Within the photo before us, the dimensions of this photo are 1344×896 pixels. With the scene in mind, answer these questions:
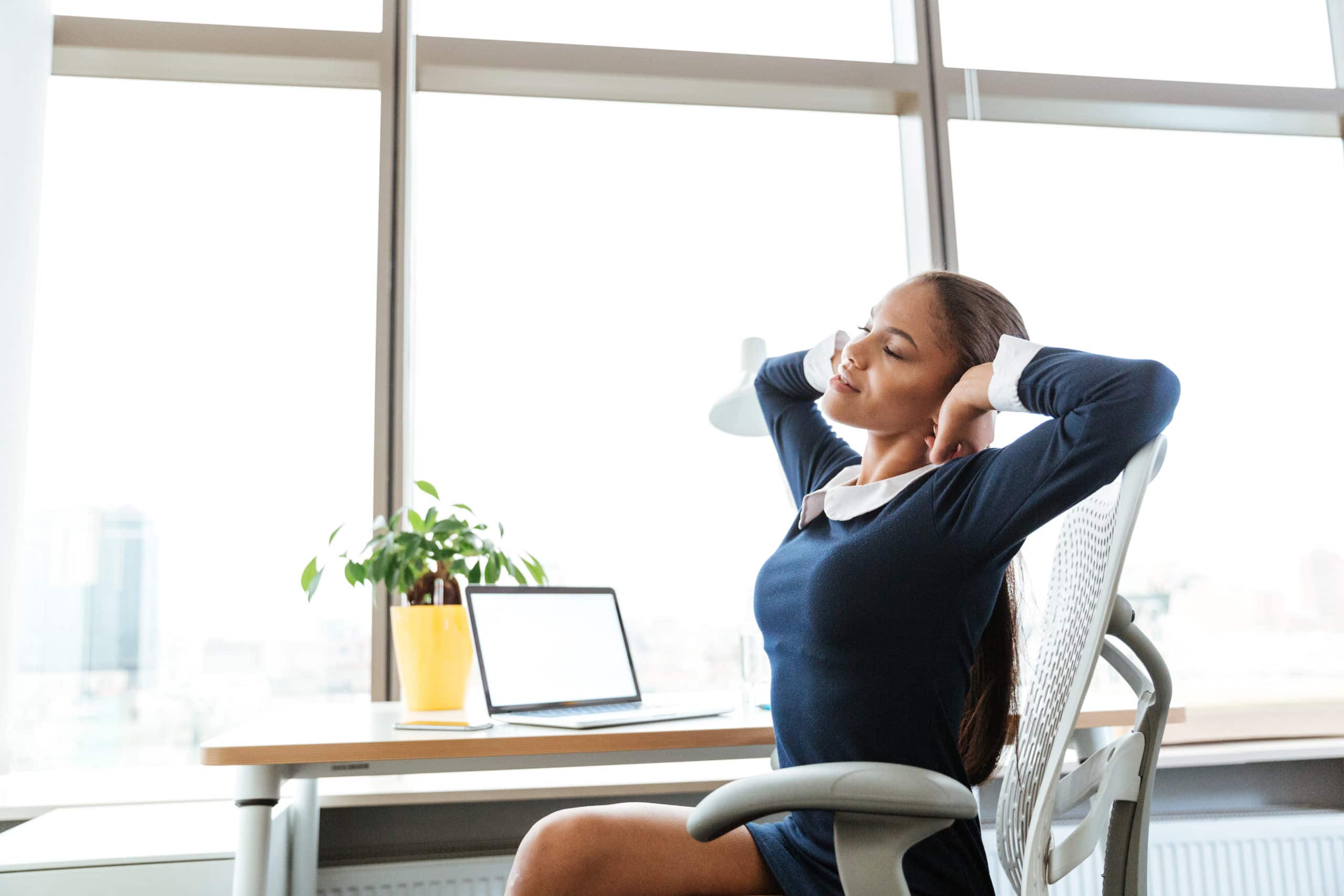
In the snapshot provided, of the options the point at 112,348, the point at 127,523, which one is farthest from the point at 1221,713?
the point at 112,348

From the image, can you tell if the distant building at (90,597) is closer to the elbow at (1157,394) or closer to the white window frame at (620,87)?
the white window frame at (620,87)

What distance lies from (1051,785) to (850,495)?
46 cm

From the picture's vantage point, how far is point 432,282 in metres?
2.42

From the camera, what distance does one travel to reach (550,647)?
166 centimetres

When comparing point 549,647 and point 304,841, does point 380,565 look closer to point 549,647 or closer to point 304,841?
point 549,647

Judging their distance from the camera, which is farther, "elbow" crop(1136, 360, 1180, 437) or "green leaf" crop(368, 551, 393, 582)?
"green leaf" crop(368, 551, 393, 582)

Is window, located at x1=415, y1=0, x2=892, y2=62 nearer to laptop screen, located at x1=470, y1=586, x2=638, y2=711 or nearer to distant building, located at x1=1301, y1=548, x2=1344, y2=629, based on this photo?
laptop screen, located at x1=470, y1=586, x2=638, y2=711

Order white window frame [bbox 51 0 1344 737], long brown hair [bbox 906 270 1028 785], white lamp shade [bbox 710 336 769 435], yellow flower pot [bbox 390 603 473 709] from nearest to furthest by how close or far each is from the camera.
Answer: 1. long brown hair [bbox 906 270 1028 785]
2. yellow flower pot [bbox 390 603 473 709]
3. white lamp shade [bbox 710 336 769 435]
4. white window frame [bbox 51 0 1344 737]

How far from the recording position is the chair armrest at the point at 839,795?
776mm

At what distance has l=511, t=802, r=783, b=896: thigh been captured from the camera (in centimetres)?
105

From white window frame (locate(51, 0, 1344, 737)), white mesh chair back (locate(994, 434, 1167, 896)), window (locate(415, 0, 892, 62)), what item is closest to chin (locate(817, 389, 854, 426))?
white mesh chair back (locate(994, 434, 1167, 896))

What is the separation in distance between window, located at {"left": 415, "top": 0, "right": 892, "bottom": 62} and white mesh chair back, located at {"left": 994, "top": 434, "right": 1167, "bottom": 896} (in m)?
2.00

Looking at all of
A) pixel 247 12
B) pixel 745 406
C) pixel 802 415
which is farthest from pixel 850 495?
pixel 247 12

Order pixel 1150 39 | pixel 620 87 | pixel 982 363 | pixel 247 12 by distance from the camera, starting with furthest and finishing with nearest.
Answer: pixel 1150 39
pixel 620 87
pixel 247 12
pixel 982 363
